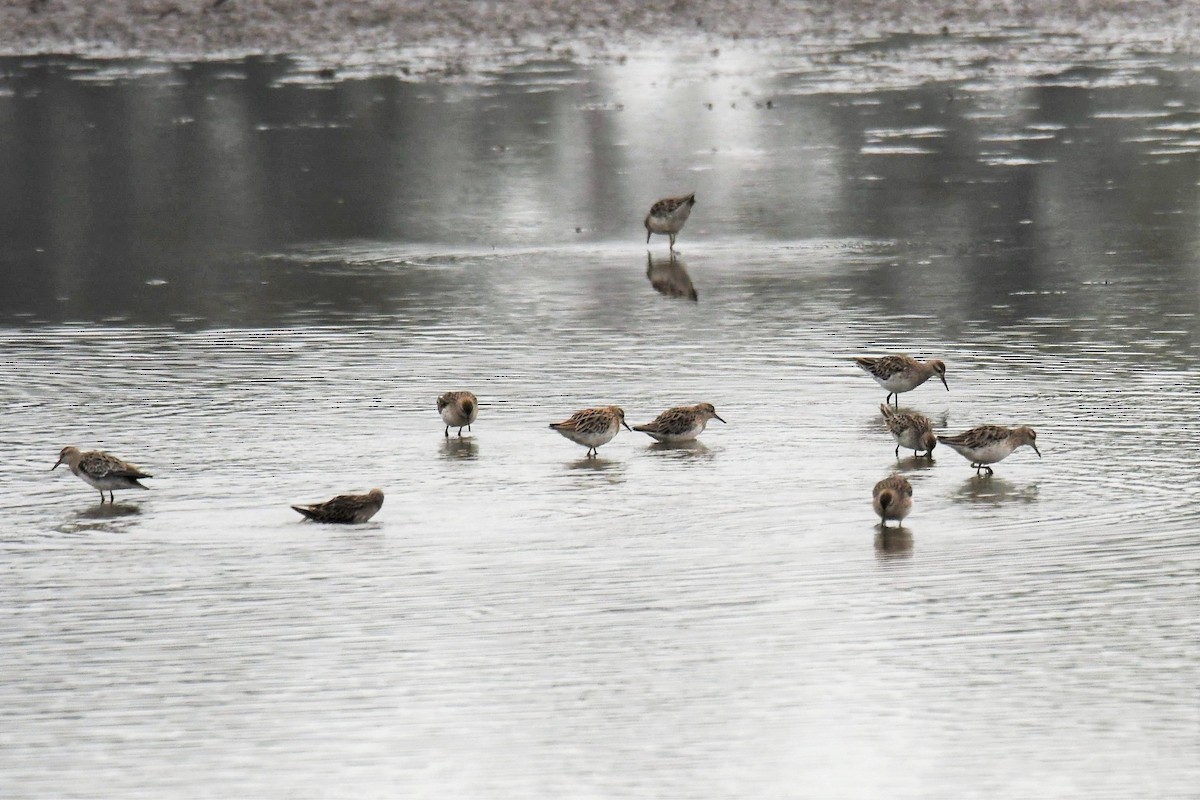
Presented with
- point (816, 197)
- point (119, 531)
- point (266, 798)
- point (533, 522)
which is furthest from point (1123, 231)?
point (266, 798)

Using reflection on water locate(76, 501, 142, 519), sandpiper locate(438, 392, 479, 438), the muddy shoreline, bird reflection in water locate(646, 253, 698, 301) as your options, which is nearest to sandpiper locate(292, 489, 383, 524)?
reflection on water locate(76, 501, 142, 519)

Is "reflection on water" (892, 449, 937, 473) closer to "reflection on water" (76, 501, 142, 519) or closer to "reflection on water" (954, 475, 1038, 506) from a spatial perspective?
"reflection on water" (954, 475, 1038, 506)

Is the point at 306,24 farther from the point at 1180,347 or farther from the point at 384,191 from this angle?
the point at 1180,347

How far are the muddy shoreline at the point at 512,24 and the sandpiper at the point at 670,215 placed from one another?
61.6ft

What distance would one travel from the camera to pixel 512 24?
42500 mm

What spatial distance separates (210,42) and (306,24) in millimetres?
2219

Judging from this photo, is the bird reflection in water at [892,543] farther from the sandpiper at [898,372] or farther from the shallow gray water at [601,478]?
the sandpiper at [898,372]

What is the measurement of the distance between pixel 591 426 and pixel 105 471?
10.4 ft

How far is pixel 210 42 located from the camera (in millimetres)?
41750

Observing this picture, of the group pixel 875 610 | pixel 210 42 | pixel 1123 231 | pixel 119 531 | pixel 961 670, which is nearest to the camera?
pixel 961 670

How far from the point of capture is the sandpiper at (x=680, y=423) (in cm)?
1371

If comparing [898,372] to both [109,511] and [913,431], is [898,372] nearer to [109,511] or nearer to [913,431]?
[913,431]

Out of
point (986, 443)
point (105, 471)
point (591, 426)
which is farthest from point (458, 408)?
point (986, 443)

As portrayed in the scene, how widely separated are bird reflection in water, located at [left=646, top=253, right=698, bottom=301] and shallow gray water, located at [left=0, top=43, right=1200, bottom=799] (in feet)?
0.23
